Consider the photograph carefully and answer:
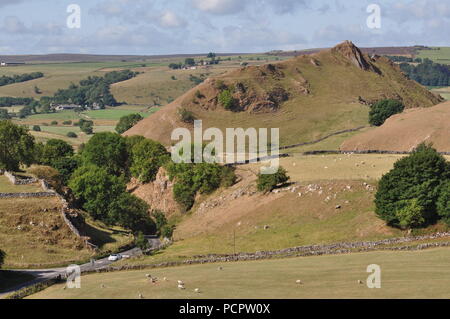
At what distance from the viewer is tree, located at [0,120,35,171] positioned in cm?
12838

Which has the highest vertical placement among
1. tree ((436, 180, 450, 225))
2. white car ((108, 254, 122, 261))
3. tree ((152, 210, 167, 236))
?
tree ((436, 180, 450, 225))

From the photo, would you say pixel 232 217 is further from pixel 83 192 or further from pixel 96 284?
pixel 96 284

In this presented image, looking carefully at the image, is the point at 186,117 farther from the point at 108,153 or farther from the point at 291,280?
the point at 291,280

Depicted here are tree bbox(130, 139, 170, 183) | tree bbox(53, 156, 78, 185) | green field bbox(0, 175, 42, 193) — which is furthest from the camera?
tree bbox(130, 139, 170, 183)

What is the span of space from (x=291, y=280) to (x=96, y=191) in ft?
199

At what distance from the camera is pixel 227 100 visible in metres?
180

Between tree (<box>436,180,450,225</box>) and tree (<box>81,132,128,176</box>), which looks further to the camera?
tree (<box>81,132,128,176</box>)

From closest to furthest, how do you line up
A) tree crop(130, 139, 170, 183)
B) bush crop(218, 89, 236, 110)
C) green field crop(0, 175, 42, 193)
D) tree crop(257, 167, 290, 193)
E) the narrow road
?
1. the narrow road
2. green field crop(0, 175, 42, 193)
3. tree crop(257, 167, 290, 193)
4. tree crop(130, 139, 170, 183)
5. bush crop(218, 89, 236, 110)

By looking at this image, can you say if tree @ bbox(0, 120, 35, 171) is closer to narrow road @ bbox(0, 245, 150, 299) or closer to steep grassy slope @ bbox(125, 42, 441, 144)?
steep grassy slope @ bbox(125, 42, 441, 144)

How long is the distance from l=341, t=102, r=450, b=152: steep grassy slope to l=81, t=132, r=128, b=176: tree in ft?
142

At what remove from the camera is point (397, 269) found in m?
60.9

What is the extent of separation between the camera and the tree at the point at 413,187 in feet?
279

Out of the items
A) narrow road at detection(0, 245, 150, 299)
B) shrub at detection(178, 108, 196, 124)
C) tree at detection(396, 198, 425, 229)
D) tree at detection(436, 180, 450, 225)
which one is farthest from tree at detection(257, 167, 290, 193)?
shrub at detection(178, 108, 196, 124)

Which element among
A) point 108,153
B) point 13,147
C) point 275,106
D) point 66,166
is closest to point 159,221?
point 66,166
